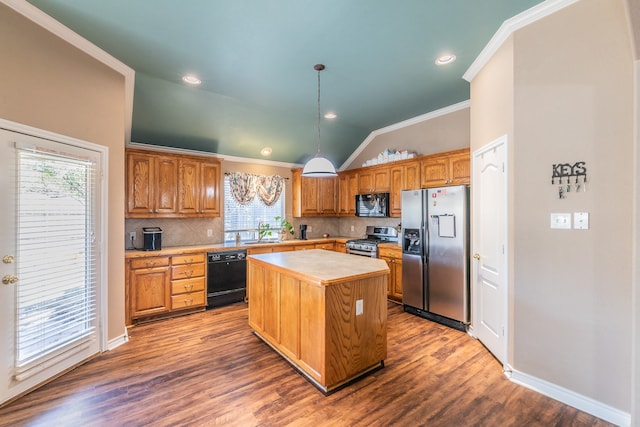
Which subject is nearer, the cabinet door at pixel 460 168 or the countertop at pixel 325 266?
the countertop at pixel 325 266

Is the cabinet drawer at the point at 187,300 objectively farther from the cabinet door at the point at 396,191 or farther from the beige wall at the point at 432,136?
the beige wall at the point at 432,136

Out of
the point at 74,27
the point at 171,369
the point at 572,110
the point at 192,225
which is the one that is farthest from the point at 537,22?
the point at 192,225

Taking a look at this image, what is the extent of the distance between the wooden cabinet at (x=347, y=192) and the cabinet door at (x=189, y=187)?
2740 mm

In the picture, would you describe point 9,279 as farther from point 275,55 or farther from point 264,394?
point 275,55

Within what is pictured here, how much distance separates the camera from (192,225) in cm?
455

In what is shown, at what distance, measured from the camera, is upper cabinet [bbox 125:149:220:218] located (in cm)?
376

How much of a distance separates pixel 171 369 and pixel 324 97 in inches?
140

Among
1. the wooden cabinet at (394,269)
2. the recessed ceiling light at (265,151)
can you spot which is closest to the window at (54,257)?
the recessed ceiling light at (265,151)

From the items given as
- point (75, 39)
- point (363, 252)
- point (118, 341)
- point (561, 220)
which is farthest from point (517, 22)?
point (118, 341)

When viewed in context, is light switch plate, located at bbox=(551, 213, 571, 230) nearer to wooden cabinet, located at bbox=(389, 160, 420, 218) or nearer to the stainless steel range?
wooden cabinet, located at bbox=(389, 160, 420, 218)

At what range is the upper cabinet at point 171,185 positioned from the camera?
12.3ft

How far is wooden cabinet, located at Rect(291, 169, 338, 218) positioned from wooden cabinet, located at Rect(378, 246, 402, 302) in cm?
173

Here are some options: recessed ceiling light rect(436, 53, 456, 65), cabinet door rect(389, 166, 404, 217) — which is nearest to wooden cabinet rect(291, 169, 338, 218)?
cabinet door rect(389, 166, 404, 217)

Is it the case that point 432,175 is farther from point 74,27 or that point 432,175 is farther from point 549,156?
point 74,27
